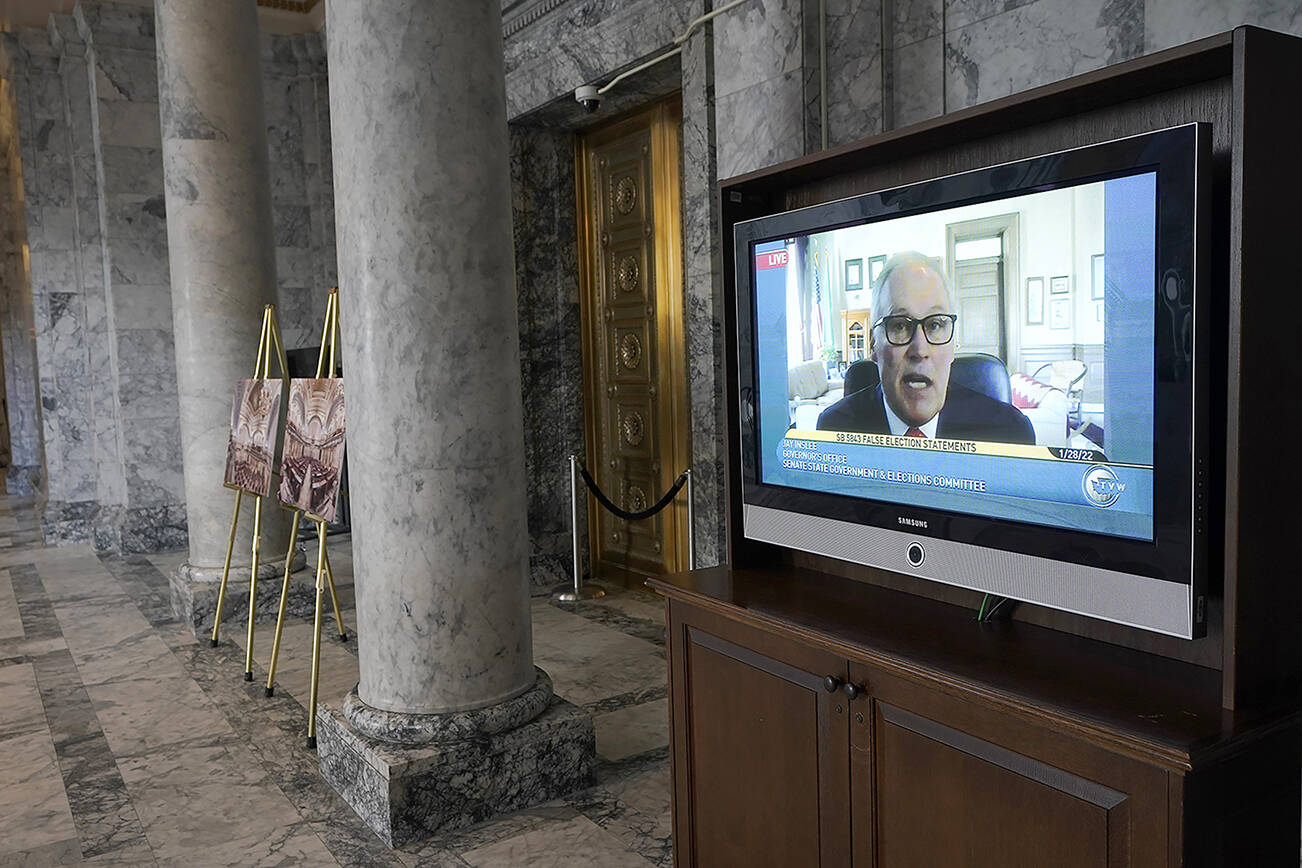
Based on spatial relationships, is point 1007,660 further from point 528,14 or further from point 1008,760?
point 528,14

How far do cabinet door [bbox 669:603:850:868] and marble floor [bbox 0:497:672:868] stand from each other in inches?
24.3

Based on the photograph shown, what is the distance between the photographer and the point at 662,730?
3994mm

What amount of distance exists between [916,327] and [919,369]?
0.09 m

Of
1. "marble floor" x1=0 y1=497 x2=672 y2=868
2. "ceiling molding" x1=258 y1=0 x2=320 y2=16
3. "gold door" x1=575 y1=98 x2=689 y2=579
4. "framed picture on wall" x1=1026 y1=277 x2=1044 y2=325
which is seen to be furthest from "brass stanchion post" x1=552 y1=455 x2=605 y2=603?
"ceiling molding" x1=258 y1=0 x2=320 y2=16

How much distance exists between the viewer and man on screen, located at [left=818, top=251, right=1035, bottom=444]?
6.69ft

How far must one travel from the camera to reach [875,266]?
2.21 m

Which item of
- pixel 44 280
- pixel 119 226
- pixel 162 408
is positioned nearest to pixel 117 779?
pixel 162 408

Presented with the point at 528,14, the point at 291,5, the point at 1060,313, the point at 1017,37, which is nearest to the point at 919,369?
the point at 1060,313

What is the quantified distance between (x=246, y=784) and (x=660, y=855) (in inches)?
62.0

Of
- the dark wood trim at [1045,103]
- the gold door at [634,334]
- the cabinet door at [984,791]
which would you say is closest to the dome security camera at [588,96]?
the gold door at [634,334]

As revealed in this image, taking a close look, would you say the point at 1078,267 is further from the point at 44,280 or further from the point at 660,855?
the point at 44,280

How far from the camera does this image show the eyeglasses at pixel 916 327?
2.07m

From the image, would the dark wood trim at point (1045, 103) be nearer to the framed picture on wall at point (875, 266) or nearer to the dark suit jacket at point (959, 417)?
the framed picture on wall at point (875, 266)

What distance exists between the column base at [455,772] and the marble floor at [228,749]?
0.06m
